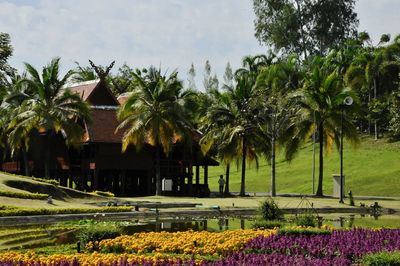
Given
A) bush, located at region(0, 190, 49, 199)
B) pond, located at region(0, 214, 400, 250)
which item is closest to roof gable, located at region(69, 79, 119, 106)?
bush, located at region(0, 190, 49, 199)

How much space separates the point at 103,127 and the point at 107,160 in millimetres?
2669

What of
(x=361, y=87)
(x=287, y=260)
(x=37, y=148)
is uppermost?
(x=361, y=87)

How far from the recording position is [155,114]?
47156 millimetres

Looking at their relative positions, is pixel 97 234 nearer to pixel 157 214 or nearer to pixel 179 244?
pixel 179 244

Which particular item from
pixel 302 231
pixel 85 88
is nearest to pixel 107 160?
pixel 85 88

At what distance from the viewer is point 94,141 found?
1892 inches

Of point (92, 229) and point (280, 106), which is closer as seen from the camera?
point (92, 229)

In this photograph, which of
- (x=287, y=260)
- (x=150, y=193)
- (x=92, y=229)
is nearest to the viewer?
(x=287, y=260)

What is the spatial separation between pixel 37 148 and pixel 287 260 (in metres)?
44.9

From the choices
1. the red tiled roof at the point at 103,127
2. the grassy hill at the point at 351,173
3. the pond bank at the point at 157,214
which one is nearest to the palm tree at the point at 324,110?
the grassy hill at the point at 351,173

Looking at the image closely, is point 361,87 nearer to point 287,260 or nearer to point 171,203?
point 171,203

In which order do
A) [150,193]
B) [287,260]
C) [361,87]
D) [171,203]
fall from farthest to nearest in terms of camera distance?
1. [361,87]
2. [150,193]
3. [171,203]
4. [287,260]

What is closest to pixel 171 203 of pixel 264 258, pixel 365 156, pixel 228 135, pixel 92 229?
pixel 228 135

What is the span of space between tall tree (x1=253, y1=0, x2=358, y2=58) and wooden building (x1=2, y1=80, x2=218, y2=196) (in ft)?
117
